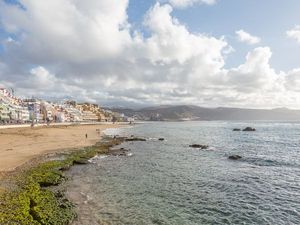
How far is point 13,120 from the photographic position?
158375 mm

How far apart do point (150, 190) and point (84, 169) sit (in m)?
12.8

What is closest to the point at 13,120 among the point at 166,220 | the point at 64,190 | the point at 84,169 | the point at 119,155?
the point at 119,155

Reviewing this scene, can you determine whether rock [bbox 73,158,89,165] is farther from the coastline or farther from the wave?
the wave

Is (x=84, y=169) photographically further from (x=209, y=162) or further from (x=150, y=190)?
(x=209, y=162)

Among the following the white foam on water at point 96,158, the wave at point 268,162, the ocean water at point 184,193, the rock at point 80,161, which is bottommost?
the wave at point 268,162

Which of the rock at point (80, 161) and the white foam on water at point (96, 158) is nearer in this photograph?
the rock at point (80, 161)

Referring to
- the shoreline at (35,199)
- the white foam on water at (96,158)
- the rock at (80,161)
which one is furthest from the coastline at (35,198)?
the white foam on water at (96,158)

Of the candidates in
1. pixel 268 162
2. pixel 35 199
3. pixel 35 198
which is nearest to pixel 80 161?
pixel 35 198

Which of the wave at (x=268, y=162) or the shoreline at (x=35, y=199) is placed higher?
the shoreline at (x=35, y=199)

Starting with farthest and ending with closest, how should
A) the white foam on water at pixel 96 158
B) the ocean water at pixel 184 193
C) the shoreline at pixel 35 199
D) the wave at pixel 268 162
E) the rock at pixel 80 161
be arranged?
the white foam on water at pixel 96 158 → the wave at pixel 268 162 → the rock at pixel 80 161 → the ocean water at pixel 184 193 → the shoreline at pixel 35 199

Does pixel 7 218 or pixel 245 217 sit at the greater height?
pixel 7 218

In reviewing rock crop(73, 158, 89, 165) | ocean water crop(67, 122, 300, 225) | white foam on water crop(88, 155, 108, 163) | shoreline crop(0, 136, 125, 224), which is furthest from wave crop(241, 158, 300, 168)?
shoreline crop(0, 136, 125, 224)

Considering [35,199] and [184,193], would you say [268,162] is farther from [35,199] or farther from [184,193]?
[35,199]

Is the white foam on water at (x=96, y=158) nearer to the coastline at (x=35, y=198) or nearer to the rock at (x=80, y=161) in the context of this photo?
the rock at (x=80, y=161)
